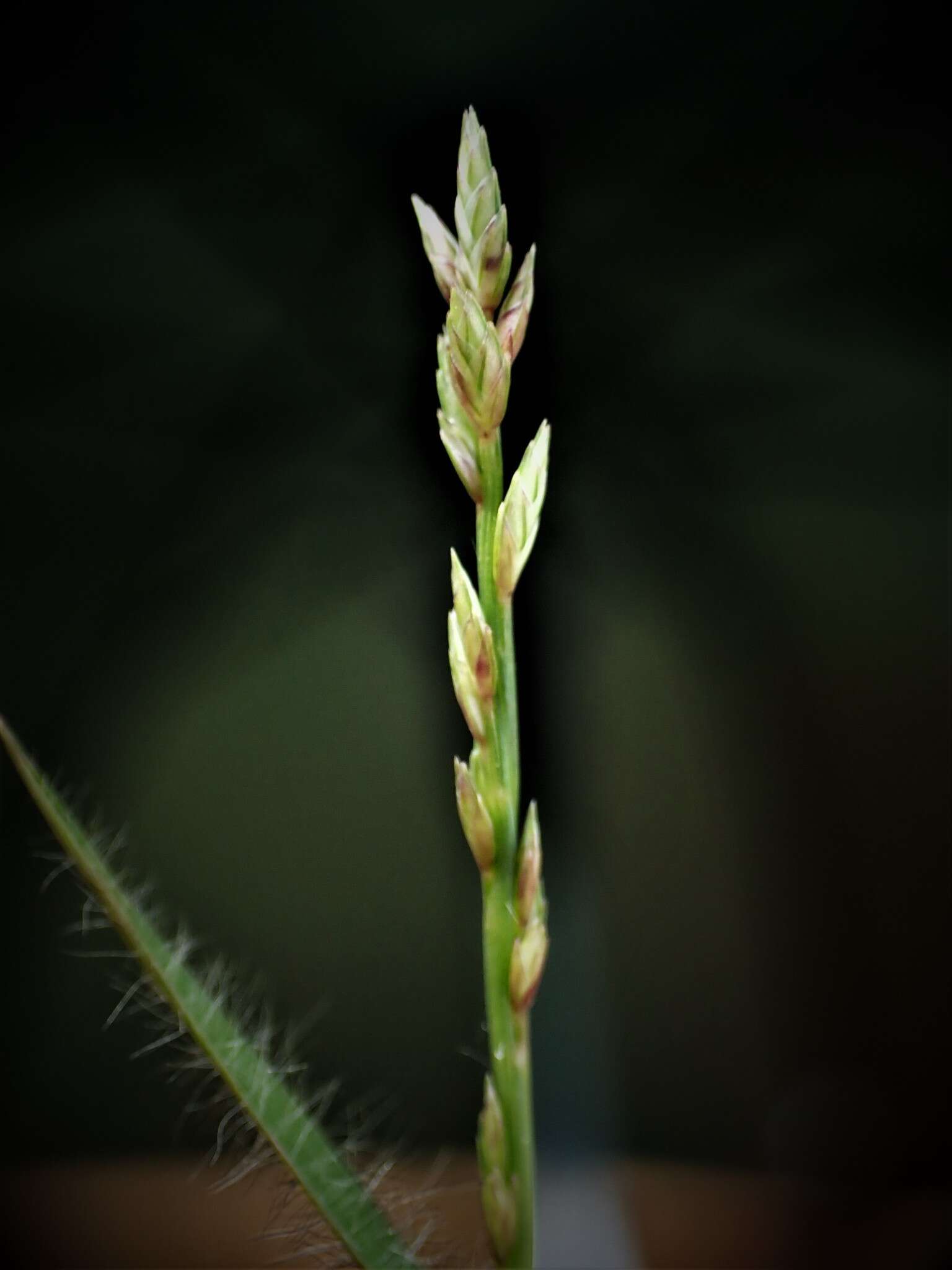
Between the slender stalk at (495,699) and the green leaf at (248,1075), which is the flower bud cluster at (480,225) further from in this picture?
the green leaf at (248,1075)

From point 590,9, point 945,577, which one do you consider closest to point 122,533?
point 590,9

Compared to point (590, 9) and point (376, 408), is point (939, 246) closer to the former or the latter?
point (590, 9)

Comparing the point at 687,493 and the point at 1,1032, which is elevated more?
the point at 687,493

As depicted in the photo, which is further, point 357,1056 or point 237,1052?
point 357,1056

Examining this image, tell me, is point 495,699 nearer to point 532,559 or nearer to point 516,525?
point 516,525

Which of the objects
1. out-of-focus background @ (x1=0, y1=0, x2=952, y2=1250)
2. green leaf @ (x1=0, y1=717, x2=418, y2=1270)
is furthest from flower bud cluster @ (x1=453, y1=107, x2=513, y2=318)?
out-of-focus background @ (x1=0, y1=0, x2=952, y2=1250)

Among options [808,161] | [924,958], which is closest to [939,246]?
[808,161]

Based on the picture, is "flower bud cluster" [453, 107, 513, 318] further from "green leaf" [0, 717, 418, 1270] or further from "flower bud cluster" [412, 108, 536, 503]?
"green leaf" [0, 717, 418, 1270]

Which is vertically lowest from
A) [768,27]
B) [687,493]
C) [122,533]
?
[687,493]
